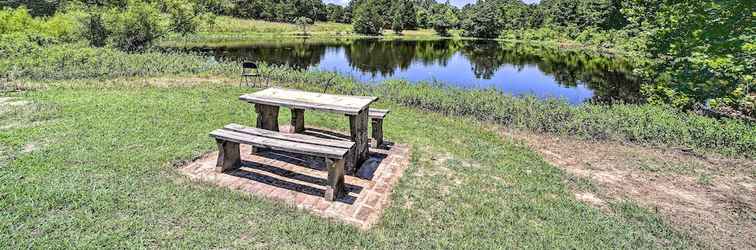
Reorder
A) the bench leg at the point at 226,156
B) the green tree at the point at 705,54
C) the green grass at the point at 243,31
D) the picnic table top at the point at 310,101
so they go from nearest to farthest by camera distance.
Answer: the bench leg at the point at 226,156, the picnic table top at the point at 310,101, the green tree at the point at 705,54, the green grass at the point at 243,31

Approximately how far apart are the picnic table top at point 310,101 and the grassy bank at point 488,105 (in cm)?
466

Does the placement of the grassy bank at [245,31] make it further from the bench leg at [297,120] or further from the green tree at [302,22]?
the bench leg at [297,120]

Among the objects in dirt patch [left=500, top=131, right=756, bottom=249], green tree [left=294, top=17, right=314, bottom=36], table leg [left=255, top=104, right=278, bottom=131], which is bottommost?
dirt patch [left=500, top=131, right=756, bottom=249]

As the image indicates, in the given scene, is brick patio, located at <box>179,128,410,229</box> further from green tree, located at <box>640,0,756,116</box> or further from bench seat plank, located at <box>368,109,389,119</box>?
green tree, located at <box>640,0,756,116</box>

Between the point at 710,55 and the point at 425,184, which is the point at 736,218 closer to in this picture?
the point at 425,184

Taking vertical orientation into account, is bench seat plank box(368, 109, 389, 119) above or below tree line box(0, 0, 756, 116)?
below

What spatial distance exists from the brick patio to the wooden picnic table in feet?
0.79

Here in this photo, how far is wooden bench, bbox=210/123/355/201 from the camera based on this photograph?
3.95 metres

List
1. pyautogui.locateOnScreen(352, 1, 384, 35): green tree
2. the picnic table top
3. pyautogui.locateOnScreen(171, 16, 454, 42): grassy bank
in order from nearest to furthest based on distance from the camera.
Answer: the picnic table top, pyautogui.locateOnScreen(171, 16, 454, 42): grassy bank, pyautogui.locateOnScreen(352, 1, 384, 35): green tree

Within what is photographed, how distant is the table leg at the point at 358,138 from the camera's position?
4858 mm

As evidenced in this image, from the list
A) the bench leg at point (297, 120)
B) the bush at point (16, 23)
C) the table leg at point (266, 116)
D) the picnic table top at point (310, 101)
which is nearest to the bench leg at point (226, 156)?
the picnic table top at point (310, 101)

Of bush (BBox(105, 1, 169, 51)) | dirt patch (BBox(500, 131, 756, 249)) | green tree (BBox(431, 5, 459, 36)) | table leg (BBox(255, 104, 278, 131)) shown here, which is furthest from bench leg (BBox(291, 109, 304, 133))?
green tree (BBox(431, 5, 459, 36))

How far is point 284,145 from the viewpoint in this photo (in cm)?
409

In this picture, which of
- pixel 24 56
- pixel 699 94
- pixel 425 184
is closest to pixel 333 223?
pixel 425 184
